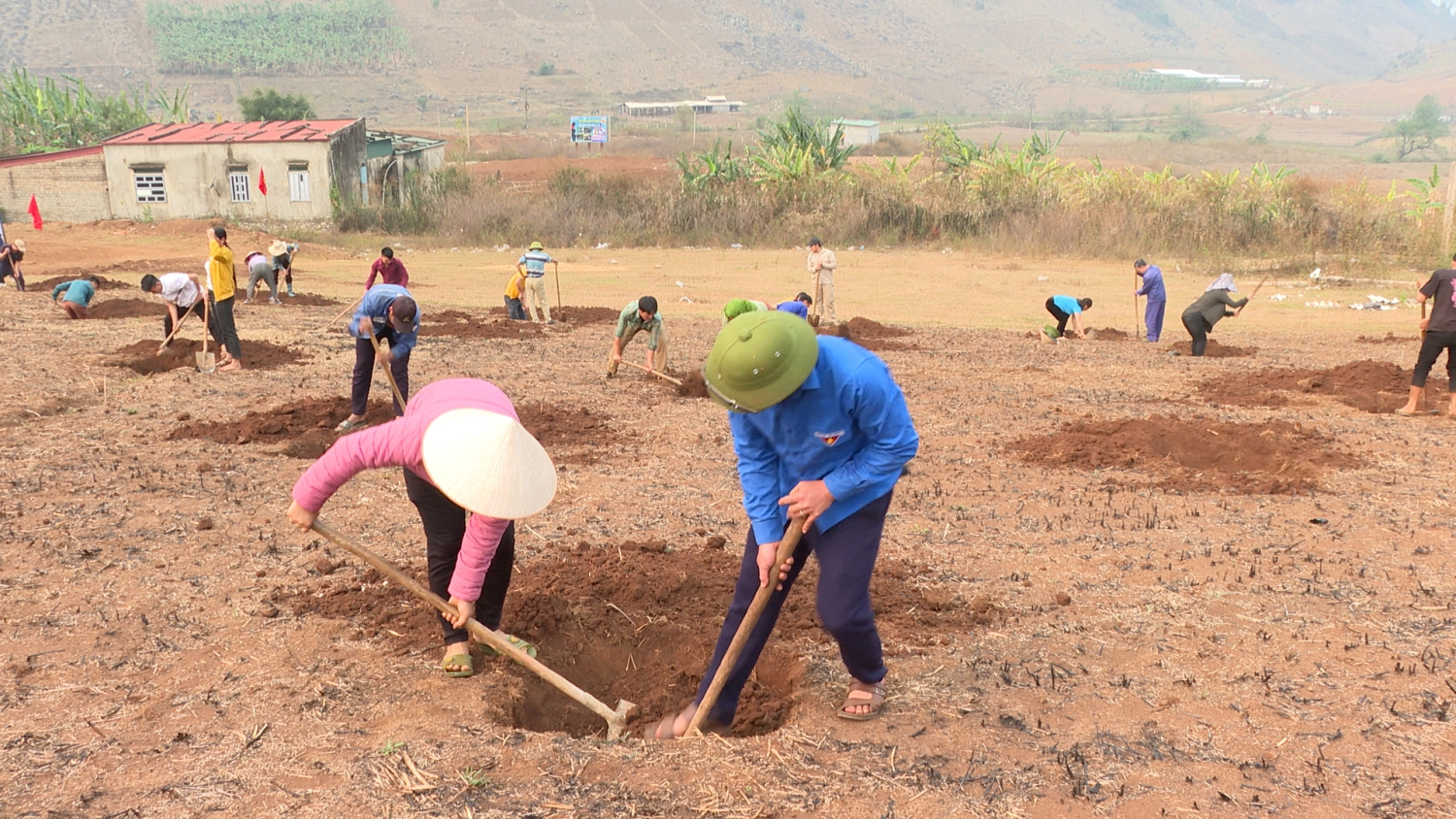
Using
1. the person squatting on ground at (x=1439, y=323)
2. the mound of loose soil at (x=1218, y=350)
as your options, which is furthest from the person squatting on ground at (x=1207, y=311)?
the person squatting on ground at (x=1439, y=323)

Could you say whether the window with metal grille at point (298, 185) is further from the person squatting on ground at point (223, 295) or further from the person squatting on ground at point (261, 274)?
the person squatting on ground at point (223, 295)

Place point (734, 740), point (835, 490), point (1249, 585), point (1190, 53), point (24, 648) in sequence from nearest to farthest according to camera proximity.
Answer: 1. point (835, 490)
2. point (734, 740)
3. point (24, 648)
4. point (1249, 585)
5. point (1190, 53)

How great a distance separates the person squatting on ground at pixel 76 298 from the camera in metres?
13.9

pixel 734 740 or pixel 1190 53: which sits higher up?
pixel 1190 53

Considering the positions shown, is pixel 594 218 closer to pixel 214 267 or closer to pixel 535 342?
pixel 535 342

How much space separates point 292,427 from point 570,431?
226 centimetres

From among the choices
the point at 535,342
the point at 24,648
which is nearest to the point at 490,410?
the point at 24,648

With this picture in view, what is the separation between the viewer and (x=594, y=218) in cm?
3133

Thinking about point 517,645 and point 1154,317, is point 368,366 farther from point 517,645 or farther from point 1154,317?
point 1154,317

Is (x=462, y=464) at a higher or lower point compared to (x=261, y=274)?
higher

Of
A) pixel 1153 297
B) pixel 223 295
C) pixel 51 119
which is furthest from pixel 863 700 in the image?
pixel 51 119

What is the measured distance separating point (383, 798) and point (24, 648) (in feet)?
7.15

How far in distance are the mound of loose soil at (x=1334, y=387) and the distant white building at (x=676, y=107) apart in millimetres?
83820

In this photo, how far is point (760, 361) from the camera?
3115 mm
